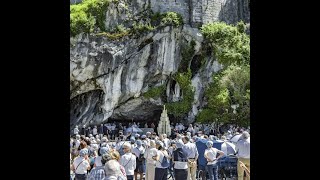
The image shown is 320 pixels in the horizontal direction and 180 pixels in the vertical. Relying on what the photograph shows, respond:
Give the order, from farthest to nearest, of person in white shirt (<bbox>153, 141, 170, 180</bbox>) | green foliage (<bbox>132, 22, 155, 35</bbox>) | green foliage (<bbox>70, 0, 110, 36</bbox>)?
green foliage (<bbox>132, 22, 155, 35</bbox>), green foliage (<bbox>70, 0, 110, 36</bbox>), person in white shirt (<bbox>153, 141, 170, 180</bbox>)

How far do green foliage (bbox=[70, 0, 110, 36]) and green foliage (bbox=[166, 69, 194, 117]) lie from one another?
238 inches

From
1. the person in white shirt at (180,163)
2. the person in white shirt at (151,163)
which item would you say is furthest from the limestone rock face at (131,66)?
the person in white shirt at (180,163)

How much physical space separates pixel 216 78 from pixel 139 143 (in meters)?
18.5

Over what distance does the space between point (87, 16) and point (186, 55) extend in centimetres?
692

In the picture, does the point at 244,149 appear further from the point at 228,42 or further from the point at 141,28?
the point at 228,42

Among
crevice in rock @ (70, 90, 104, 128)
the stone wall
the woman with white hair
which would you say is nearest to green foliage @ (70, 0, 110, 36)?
the stone wall

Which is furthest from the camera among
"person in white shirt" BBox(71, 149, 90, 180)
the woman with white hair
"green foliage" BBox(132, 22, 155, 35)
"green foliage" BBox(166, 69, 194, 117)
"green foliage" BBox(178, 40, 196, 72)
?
"green foliage" BBox(178, 40, 196, 72)

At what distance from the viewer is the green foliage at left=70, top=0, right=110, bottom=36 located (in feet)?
92.8

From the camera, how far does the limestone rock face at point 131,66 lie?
94.3 feet

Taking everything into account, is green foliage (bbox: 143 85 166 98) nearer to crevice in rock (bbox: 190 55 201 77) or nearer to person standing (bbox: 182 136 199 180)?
crevice in rock (bbox: 190 55 201 77)

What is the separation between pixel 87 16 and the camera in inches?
A: 1131

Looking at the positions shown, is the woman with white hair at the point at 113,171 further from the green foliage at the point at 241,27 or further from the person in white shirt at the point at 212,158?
the green foliage at the point at 241,27
